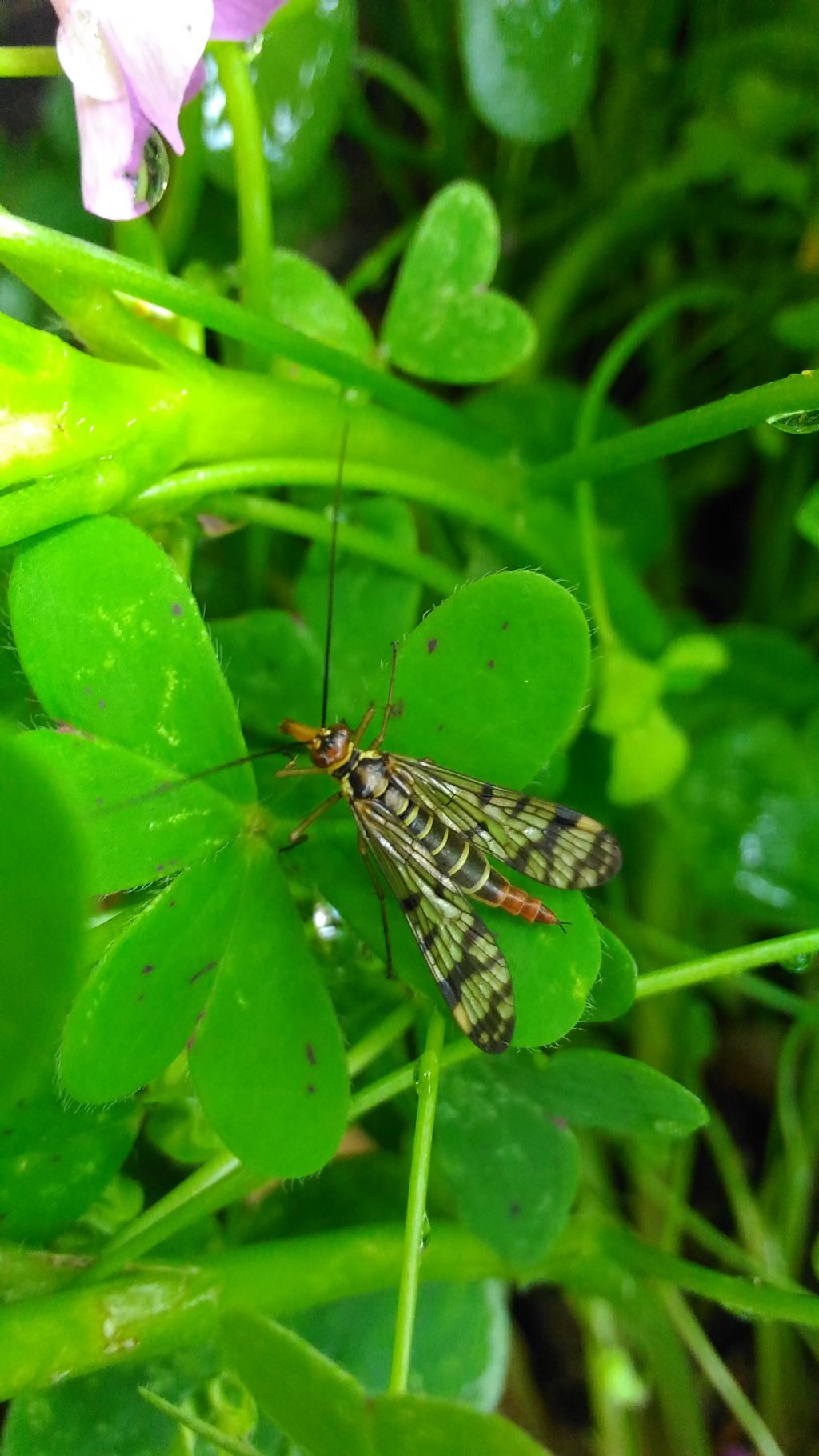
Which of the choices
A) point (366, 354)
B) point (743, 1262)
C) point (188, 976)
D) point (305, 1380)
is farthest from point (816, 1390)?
point (366, 354)

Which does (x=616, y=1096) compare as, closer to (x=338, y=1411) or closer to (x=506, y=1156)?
(x=506, y=1156)

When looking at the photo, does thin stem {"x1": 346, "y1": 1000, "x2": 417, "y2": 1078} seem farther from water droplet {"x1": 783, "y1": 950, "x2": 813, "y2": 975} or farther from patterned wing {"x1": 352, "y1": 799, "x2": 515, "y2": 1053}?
water droplet {"x1": 783, "y1": 950, "x2": 813, "y2": 975}

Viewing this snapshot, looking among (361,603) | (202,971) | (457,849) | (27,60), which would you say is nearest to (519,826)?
(457,849)

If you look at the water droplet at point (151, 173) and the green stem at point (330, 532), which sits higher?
the water droplet at point (151, 173)

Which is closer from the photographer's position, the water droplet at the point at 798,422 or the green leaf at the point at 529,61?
the water droplet at the point at 798,422

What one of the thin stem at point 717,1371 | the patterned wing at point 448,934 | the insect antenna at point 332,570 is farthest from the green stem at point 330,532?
the thin stem at point 717,1371

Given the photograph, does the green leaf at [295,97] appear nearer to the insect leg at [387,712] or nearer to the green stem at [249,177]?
the green stem at [249,177]

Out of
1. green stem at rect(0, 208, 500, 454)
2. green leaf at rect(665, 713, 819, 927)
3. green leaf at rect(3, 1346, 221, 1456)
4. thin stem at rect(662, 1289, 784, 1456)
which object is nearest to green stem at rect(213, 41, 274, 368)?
green stem at rect(0, 208, 500, 454)

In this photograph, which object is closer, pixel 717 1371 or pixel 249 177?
pixel 249 177
